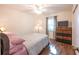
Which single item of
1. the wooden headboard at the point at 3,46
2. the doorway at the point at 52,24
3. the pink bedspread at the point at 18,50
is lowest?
the pink bedspread at the point at 18,50

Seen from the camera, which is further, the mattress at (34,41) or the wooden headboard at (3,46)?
the mattress at (34,41)

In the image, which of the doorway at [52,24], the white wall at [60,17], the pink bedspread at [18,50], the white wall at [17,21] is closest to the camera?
the pink bedspread at [18,50]

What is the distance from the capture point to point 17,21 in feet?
5.21

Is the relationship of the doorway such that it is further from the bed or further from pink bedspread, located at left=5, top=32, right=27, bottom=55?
pink bedspread, located at left=5, top=32, right=27, bottom=55

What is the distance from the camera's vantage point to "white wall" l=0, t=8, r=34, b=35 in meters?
1.45

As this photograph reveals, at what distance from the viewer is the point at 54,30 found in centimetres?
172

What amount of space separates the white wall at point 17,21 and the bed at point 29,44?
0.11 meters

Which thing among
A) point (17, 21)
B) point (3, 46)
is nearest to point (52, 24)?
point (17, 21)

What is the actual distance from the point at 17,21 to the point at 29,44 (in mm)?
395

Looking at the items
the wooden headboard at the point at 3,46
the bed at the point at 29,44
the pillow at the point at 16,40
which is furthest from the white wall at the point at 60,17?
the wooden headboard at the point at 3,46

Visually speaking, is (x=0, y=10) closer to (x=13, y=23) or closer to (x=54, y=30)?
(x=13, y=23)

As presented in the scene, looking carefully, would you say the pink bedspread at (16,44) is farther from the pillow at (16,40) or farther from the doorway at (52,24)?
the doorway at (52,24)

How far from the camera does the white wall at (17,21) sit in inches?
57.0
